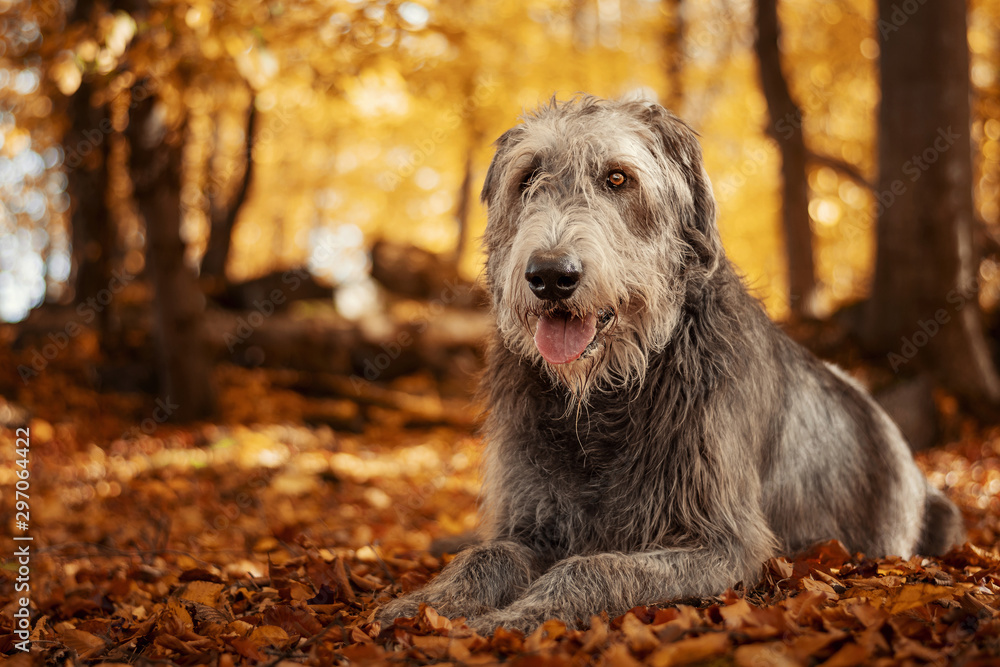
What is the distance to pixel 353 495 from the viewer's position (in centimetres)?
745

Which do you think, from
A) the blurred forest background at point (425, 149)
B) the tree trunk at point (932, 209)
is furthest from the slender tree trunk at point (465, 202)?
the tree trunk at point (932, 209)

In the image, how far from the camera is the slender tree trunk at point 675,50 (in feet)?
56.0

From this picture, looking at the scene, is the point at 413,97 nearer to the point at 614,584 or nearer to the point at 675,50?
the point at 675,50

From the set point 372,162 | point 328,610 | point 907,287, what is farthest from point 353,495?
point 372,162

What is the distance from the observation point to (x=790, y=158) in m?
12.4

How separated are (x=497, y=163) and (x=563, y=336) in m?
1.11

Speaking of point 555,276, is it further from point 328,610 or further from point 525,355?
point 328,610

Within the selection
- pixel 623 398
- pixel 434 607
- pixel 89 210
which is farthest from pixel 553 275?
pixel 89 210

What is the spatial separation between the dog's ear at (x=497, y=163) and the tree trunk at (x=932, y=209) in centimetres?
619

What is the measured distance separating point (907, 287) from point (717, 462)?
6.16 m
